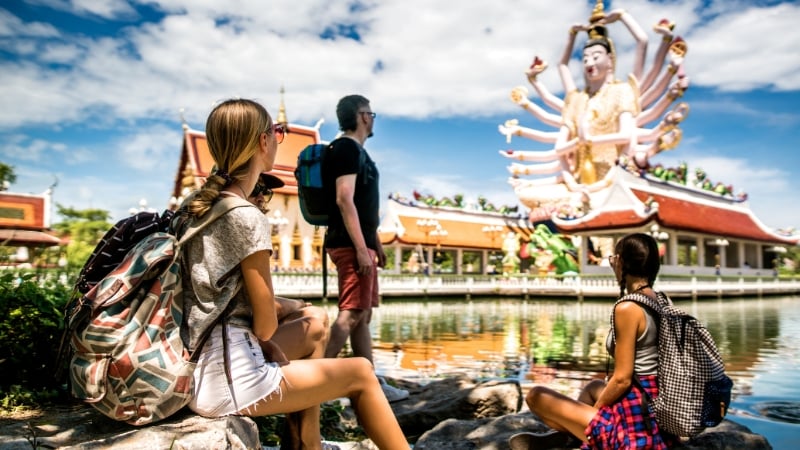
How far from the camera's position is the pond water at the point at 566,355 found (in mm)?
4316

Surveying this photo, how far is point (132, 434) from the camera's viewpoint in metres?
1.70

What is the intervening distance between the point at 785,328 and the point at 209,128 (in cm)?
1131

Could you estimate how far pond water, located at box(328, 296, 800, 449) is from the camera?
170 inches

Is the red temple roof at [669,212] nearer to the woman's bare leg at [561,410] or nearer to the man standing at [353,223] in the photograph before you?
the man standing at [353,223]

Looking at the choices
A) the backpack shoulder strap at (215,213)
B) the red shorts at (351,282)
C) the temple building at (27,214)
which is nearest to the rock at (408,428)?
the backpack shoulder strap at (215,213)

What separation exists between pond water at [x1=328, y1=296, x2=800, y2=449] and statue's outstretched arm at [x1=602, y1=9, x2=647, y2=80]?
18.0 meters

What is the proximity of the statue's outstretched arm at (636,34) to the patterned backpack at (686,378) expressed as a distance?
27893 mm

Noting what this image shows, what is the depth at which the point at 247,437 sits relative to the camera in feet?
6.04

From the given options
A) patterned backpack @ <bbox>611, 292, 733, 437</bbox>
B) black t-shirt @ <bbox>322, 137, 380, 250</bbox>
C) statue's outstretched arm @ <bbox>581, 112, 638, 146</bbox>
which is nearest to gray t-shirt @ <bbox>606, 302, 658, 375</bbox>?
patterned backpack @ <bbox>611, 292, 733, 437</bbox>

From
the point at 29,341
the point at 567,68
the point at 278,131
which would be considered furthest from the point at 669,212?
the point at 29,341

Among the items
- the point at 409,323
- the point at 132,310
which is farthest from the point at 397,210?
the point at 132,310

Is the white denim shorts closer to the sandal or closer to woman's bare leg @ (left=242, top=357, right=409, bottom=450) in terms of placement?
woman's bare leg @ (left=242, top=357, right=409, bottom=450)

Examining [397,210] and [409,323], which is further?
[397,210]

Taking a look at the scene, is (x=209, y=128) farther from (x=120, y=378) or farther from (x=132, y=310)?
(x=120, y=378)
